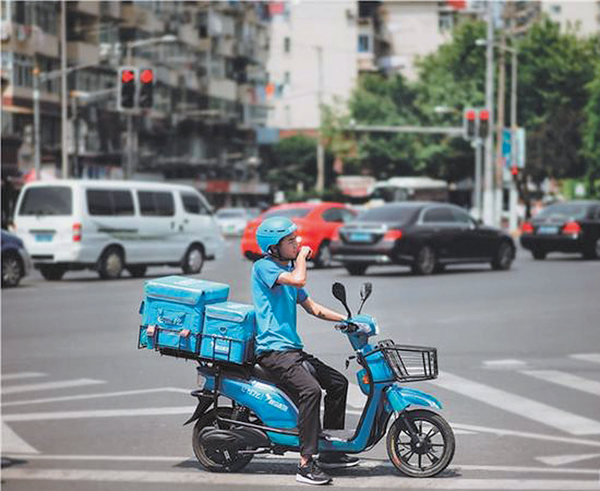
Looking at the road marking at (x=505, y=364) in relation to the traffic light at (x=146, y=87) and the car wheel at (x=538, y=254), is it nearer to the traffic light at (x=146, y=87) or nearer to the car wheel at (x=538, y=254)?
the car wheel at (x=538, y=254)

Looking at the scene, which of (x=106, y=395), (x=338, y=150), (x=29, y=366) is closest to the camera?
(x=106, y=395)

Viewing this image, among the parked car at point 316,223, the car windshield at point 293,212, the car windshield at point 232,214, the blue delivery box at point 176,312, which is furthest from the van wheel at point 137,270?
the car windshield at point 232,214

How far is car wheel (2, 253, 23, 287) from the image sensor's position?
23500 millimetres

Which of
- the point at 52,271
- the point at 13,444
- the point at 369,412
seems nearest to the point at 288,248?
the point at 369,412

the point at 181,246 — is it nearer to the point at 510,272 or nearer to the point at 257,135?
the point at 510,272

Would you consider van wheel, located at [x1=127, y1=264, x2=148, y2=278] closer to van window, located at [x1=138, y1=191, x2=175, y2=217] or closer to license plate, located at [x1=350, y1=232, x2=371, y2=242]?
van window, located at [x1=138, y1=191, x2=175, y2=217]

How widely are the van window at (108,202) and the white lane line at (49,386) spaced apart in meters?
13.7

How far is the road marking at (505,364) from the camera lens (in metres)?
11.7

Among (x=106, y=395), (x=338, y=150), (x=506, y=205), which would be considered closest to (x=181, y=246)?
(x=106, y=395)

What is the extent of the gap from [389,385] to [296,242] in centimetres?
82

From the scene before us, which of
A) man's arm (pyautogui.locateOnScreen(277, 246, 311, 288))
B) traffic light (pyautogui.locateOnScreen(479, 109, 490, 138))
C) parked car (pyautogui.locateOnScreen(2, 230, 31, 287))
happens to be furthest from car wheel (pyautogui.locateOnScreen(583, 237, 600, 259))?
man's arm (pyautogui.locateOnScreen(277, 246, 311, 288))

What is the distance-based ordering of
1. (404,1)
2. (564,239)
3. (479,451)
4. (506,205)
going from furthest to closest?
(404,1), (506,205), (564,239), (479,451)

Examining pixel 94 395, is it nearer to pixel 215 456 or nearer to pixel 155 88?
pixel 215 456

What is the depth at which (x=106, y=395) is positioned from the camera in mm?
10055
